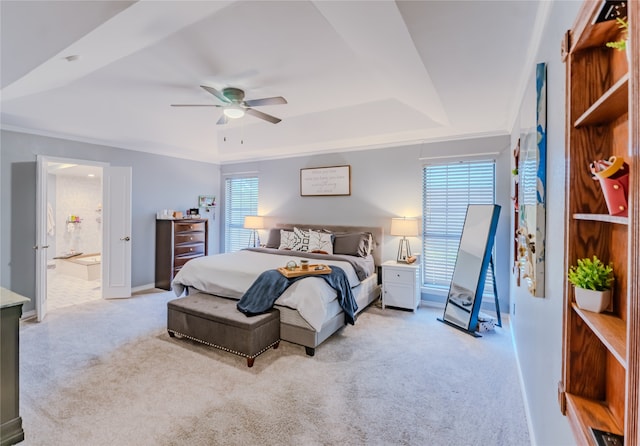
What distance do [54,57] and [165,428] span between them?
2.83 metres

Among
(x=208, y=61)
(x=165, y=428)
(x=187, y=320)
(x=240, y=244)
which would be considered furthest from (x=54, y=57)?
(x=240, y=244)

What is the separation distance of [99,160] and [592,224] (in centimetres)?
588

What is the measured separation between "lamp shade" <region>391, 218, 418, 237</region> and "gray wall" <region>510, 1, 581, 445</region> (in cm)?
249

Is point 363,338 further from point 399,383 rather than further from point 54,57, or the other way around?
point 54,57

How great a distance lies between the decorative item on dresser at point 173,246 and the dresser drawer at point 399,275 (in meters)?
3.58

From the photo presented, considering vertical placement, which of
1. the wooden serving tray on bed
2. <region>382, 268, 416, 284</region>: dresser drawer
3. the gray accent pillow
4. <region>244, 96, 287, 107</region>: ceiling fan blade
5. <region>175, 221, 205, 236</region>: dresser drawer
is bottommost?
<region>382, 268, 416, 284</region>: dresser drawer

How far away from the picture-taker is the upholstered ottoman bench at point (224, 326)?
9.03 feet

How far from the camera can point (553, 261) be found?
4.70 ft

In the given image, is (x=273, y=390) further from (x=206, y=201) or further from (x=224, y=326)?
(x=206, y=201)

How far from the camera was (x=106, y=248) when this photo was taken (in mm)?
4750

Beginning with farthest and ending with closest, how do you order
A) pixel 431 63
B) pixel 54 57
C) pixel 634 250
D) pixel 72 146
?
pixel 72 146
pixel 54 57
pixel 431 63
pixel 634 250

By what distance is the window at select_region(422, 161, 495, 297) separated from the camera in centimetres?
418

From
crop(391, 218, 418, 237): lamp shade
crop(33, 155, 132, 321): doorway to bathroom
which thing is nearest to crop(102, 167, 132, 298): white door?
crop(33, 155, 132, 321): doorway to bathroom

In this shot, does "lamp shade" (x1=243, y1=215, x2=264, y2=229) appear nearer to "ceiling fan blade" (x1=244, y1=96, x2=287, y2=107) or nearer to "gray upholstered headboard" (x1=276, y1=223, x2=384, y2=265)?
"gray upholstered headboard" (x1=276, y1=223, x2=384, y2=265)
